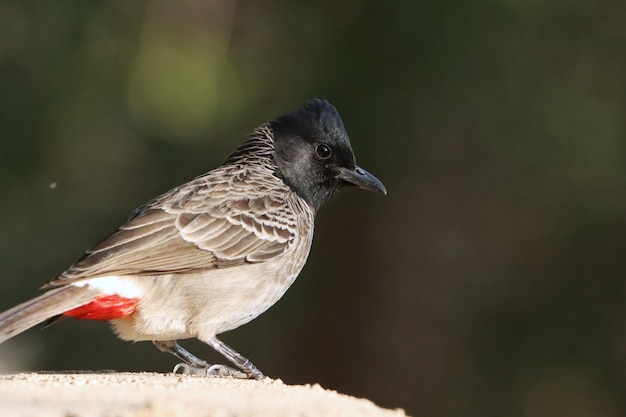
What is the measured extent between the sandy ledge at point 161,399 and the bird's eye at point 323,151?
Result: 189cm

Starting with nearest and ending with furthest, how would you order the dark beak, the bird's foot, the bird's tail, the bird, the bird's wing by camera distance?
1. the bird's tail
2. the bird
3. the bird's wing
4. the bird's foot
5. the dark beak

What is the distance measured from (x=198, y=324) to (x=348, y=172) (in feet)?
4.44

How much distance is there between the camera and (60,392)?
3838 mm

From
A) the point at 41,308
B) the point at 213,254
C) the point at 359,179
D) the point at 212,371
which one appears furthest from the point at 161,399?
the point at 359,179

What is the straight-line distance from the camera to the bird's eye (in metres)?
6.02

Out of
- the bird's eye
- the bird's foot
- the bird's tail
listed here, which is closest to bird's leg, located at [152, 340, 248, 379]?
the bird's foot

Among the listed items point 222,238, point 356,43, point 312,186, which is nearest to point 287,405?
point 222,238

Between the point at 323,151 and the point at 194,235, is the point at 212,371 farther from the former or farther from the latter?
the point at 323,151

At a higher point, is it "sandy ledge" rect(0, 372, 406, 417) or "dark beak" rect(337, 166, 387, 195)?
"dark beak" rect(337, 166, 387, 195)

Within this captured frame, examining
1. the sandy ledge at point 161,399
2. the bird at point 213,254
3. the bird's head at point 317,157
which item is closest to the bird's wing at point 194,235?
the bird at point 213,254

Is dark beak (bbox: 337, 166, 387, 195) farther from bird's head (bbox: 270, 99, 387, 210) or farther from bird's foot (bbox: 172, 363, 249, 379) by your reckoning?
bird's foot (bbox: 172, 363, 249, 379)

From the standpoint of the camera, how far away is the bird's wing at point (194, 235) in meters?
4.93

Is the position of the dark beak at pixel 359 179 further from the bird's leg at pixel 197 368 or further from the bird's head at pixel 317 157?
the bird's leg at pixel 197 368

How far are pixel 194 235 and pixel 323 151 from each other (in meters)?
1.06
